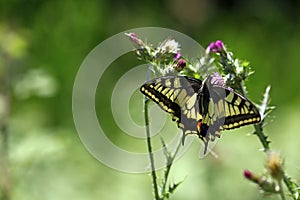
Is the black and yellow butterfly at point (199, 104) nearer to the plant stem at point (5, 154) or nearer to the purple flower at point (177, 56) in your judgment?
the purple flower at point (177, 56)

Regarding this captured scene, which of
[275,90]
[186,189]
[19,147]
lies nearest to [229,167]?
[186,189]

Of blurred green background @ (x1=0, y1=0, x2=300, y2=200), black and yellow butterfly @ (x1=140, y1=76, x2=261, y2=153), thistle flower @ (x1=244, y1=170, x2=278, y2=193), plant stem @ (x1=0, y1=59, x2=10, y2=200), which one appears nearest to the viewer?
thistle flower @ (x1=244, y1=170, x2=278, y2=193)

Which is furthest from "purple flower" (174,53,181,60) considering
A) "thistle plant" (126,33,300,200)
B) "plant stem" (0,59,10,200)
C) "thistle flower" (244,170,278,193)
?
"plant stem" (0,59,10,200)

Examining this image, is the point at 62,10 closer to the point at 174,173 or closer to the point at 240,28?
the point at 240,28

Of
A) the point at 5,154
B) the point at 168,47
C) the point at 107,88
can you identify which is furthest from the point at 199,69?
the point at 107,88

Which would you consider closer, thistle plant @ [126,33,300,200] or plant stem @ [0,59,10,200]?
thistle plant @ [126,33,300,200]

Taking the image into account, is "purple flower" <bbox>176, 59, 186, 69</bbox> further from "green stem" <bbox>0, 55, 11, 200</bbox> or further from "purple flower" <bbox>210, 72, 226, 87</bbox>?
"green stem" <bbox>0, 55, 11, 200</bbox>
